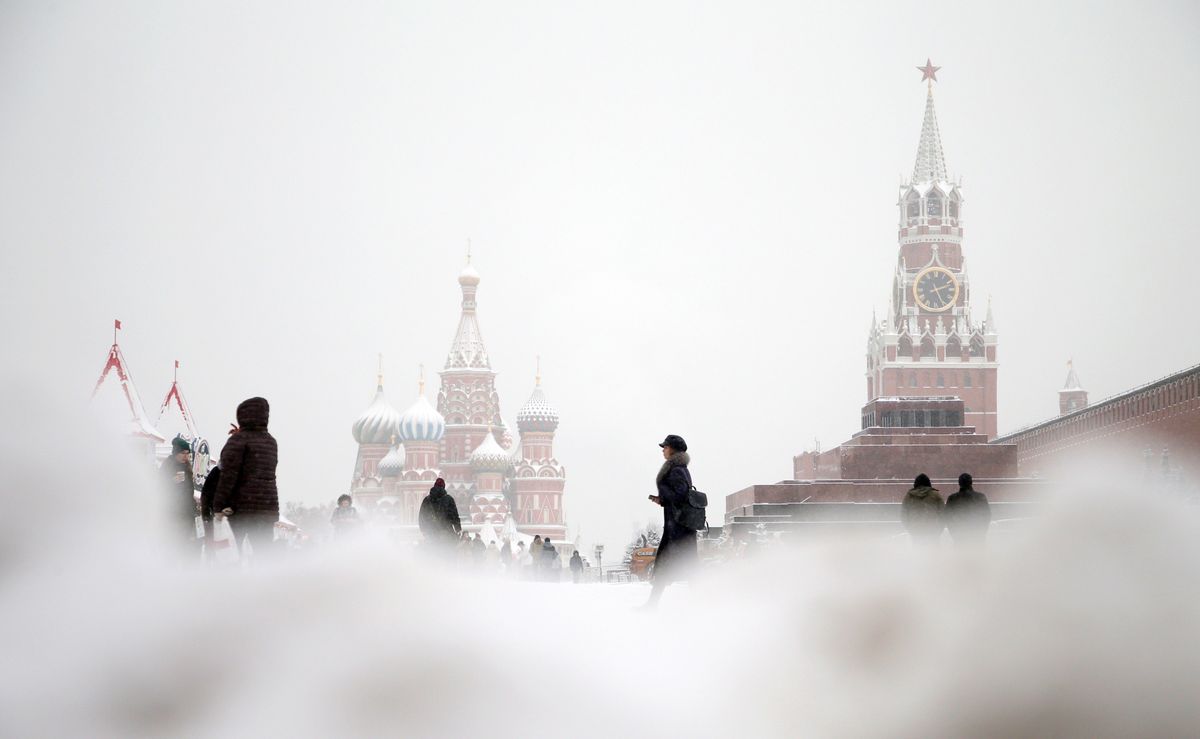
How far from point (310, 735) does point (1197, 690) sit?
3.56m

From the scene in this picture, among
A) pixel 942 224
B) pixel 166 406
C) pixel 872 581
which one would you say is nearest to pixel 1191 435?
pixel 166 406

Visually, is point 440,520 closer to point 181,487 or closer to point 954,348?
point 181,487

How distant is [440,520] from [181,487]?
344 cm

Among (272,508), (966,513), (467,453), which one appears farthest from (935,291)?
(272,508)

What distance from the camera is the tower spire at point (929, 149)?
97.3m

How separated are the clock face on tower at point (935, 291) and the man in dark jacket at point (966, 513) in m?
84.0

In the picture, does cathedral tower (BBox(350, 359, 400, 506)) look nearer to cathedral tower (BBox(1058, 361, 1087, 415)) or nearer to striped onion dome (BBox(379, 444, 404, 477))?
striped onion dome (BBox(379, 444, 404, 477))

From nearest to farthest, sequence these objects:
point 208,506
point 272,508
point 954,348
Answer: point 272,508
point 208,506
point 954,348

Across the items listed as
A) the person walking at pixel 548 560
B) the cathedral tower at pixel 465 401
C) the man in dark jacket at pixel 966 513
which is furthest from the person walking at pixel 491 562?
the cathedral tower at pixel 465 401

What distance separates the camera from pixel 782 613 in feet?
24.9

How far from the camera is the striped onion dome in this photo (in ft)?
322

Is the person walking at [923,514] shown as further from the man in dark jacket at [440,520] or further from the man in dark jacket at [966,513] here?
the man in dark jacket at [440,520]

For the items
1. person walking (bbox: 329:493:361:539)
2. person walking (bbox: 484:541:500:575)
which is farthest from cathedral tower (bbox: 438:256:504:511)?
person walking (bbox: 329:493:361:539)

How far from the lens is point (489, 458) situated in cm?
9388
